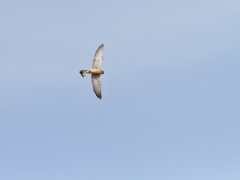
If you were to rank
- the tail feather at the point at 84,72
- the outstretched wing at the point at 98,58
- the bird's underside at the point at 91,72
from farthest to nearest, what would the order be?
1. the outstretched wing at the point at 98,58
2. the bird's underside at the point at 91,72
3. the tail feather at the point at 84,72

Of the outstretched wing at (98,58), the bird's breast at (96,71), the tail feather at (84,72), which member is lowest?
the tail feather at (84,72)

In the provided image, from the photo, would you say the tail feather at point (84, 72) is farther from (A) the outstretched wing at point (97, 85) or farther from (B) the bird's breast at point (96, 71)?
A: (A) the outstretched wing at point (97, 85)

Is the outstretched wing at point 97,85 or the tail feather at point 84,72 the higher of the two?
the tail feather at point 84,72

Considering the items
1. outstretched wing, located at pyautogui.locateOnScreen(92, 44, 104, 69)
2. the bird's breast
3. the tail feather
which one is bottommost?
the tail feather

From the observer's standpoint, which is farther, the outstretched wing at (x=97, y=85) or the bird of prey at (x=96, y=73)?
the outstretched wing at (x=97, y=85)

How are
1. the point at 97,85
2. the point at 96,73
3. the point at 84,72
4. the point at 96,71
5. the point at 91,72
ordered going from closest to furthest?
the point at 84,72
the point at 91,72
the point at 96,71
the point at 96,73
the point at 97,85

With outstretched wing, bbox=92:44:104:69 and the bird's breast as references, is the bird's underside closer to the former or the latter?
the bird's breast

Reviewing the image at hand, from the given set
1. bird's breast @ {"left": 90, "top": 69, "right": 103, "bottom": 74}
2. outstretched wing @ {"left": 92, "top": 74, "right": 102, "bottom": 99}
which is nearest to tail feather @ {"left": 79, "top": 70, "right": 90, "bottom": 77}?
bird's breast @ {"left": 90, "top": 69, "right": 103, "bottom": 74}

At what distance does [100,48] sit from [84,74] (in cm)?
719

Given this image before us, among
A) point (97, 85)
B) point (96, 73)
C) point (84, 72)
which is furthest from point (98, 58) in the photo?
point (97, 85)

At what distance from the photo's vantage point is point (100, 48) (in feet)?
257

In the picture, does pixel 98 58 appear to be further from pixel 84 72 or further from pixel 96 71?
pixel 84 72

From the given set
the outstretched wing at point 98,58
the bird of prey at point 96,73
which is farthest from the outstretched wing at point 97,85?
the outstretched wing at point 98,58

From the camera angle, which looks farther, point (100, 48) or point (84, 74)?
point (100, 48)
